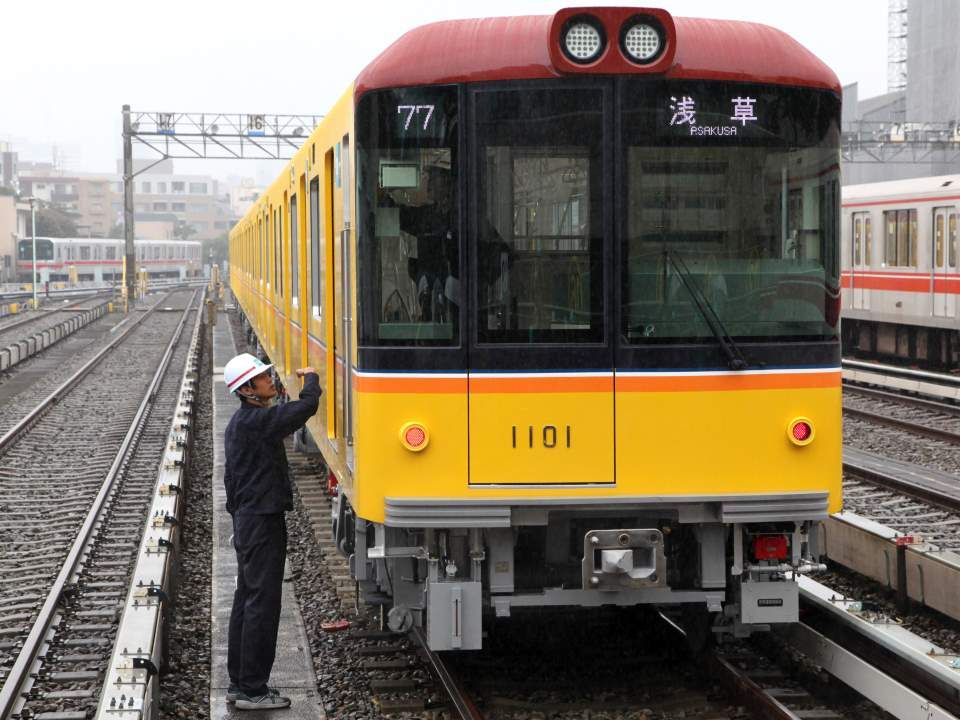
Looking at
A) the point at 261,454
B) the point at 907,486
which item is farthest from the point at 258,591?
the point at 907,486

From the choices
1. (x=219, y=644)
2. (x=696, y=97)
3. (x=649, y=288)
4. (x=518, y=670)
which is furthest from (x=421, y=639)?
(x=696, y=97)

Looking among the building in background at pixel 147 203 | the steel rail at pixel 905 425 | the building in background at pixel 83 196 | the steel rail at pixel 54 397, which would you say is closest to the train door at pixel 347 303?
the steel rail at pixel 905 425

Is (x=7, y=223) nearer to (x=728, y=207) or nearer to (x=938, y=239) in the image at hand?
(x=938, y=239)

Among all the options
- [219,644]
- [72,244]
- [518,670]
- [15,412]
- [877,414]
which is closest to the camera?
[518,670]

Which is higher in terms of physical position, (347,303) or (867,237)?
(867,237)

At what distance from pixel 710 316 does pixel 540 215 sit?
81cm

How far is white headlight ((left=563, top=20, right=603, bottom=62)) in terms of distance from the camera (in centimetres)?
573

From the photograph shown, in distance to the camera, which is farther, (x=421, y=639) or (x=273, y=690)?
(x=421, y=639)

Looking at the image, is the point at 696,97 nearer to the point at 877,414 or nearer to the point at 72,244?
the point at 877,414

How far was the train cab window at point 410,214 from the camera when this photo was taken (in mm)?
5812

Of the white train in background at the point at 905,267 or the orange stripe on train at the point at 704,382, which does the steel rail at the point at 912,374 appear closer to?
the white train in background at the point at 905,267

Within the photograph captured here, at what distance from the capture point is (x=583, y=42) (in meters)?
5.74

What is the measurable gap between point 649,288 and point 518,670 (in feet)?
7.13

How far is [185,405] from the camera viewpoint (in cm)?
1720
